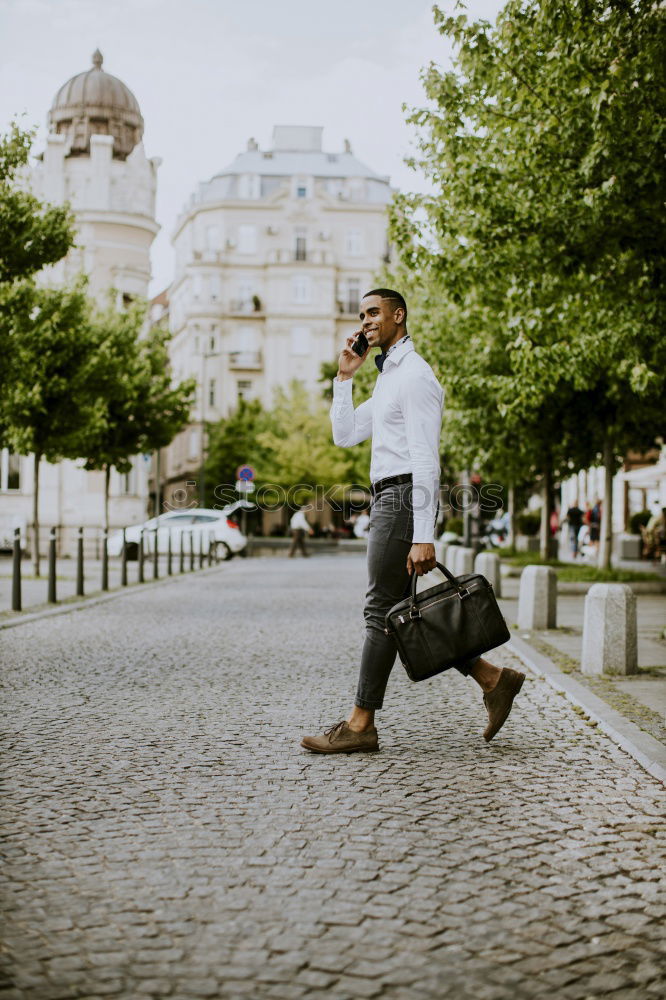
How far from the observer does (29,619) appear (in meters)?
13.7

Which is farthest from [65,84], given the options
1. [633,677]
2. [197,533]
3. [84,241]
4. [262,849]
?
[262,849]

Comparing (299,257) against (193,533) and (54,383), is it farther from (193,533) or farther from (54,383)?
(54,383)

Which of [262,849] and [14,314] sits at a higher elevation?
[14,314]

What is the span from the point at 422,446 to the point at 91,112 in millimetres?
47843

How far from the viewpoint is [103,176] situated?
4706 cm

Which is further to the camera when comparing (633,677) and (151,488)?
(151,488)

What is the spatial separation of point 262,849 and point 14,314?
16331 millimetres

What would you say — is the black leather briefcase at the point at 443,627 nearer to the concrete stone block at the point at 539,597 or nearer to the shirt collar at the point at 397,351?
the shirt collar at the point at 397,351

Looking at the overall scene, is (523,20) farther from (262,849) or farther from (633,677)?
(262,849)

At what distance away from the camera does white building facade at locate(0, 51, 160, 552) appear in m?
41.6

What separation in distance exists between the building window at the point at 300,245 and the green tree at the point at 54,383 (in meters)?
54.9

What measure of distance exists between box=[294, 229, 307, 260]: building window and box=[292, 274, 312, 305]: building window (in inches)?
57.9

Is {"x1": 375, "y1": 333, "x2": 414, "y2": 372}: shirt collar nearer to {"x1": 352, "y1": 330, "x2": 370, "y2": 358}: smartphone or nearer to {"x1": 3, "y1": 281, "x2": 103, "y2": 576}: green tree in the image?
{"x1": 352, "y1": 330, "x2": 370, "y2": 358}: smartphone

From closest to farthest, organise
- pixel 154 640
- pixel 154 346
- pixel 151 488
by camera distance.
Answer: pixel 154 640 < pixel 154 346 < pixel 151 488
